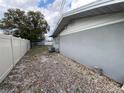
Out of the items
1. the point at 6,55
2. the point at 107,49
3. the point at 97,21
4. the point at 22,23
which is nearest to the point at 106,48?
the point at 107,49

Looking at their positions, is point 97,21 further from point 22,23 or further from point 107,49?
point 22,23

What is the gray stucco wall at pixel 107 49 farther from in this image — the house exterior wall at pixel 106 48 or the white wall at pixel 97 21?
the white wall at pixel 97 21

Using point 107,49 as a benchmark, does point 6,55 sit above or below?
below

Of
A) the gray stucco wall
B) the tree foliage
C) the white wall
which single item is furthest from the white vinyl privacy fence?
the tree foliage

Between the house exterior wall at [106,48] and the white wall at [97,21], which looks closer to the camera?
the house exterior wall at [106,48]

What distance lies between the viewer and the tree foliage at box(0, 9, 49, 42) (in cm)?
2695

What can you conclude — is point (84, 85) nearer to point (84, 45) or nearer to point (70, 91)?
point (70, 91)

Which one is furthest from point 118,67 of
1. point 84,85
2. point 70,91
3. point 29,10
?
point 29,10

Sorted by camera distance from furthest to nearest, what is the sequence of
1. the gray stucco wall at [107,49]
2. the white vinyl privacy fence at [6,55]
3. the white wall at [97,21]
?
the white vinyl privacy fence at [6,55] → the white wall at [97,21] → the gray stucco wall at [107,49]

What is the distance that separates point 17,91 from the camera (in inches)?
142

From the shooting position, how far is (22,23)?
27156mm

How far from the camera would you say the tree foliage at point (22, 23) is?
88.4 ft

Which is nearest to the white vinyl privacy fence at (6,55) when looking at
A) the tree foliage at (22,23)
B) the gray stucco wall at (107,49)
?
the gray stucco wall at (107,49)

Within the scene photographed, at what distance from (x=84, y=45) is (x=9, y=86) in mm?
4499
